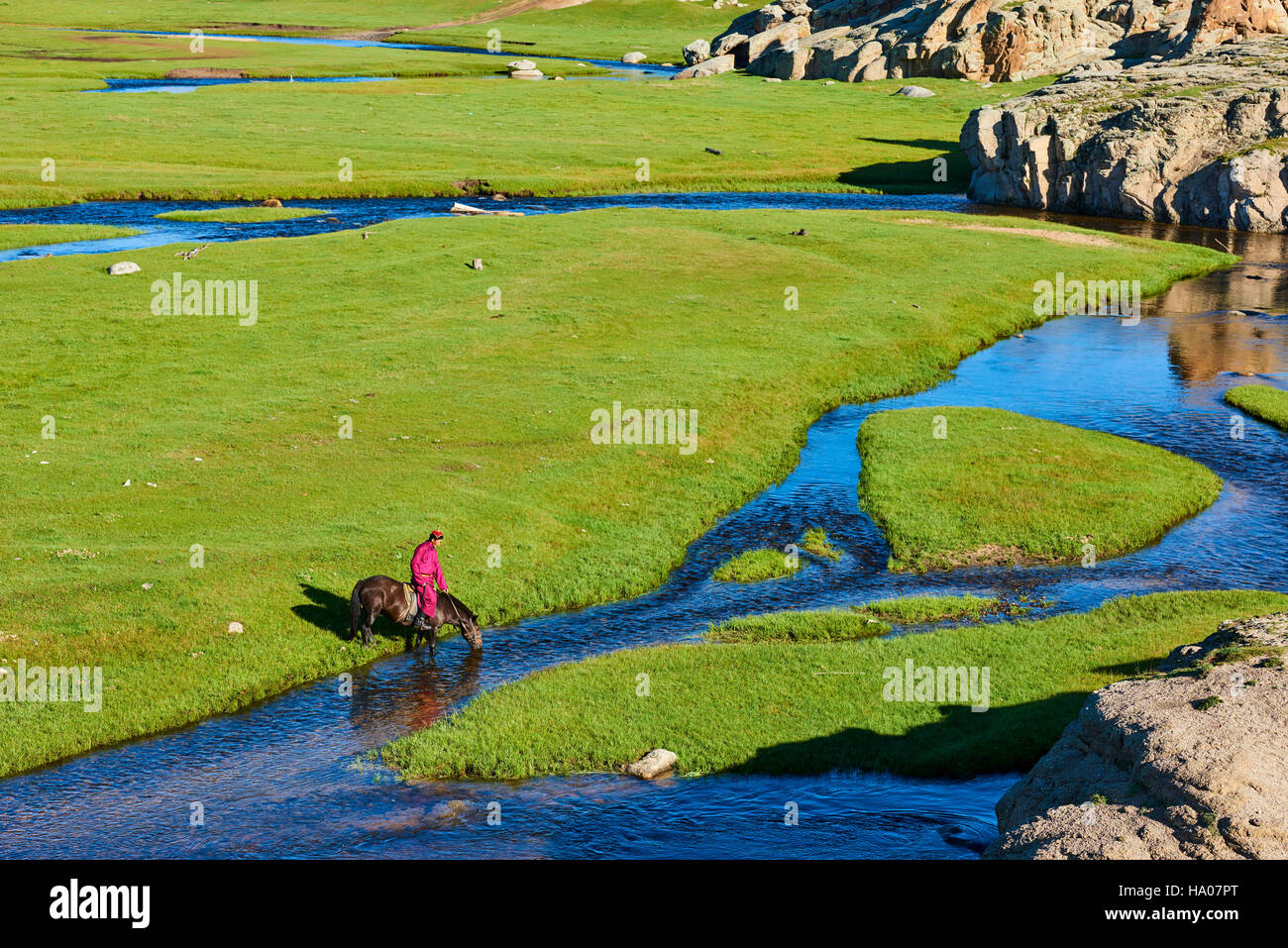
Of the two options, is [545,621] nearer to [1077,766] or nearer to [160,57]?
[1077,766]

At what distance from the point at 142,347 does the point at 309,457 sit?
16.0m

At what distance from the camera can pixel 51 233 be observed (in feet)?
240

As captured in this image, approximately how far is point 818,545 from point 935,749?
12.7 meters

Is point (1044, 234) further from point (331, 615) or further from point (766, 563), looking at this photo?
point (331, 615)

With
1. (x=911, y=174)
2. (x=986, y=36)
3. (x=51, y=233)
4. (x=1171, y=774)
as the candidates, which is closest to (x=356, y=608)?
(x=1171, y=774)

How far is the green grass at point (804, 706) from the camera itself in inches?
894

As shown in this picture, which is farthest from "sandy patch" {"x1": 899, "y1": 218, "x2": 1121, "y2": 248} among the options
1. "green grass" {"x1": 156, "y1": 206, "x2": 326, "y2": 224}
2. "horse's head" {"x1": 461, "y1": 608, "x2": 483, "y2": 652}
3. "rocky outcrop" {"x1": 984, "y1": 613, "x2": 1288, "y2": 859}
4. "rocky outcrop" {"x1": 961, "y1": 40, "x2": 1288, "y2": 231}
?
"rocky outcrop" {"x1": 984, "y1": 613, "x2": 1288, "y2": 859}

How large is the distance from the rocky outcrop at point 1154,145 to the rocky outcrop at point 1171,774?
80515 millimetres

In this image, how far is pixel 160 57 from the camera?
609 ft

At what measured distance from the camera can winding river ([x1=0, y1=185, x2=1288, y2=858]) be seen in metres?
19.8

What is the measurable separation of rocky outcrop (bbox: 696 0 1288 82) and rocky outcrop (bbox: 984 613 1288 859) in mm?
117940

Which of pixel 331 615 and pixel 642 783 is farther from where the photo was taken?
pixel 331 615

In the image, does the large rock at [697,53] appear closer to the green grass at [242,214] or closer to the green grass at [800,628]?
the green grass at [242,214]

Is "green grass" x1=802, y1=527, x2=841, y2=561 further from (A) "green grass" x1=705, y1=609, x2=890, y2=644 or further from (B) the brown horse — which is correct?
(B) the brown horse
